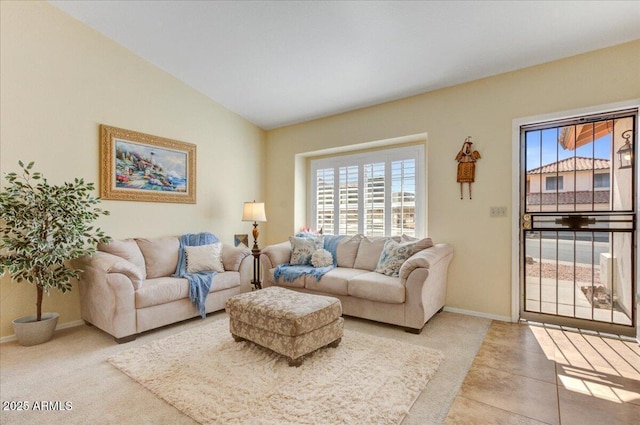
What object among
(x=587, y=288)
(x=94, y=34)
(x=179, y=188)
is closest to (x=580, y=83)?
(x=587, y=288)

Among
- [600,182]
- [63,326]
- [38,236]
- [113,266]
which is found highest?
[600,182]

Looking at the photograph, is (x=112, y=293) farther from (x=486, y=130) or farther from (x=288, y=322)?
(x=486, y=130)

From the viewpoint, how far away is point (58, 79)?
3.17 meters

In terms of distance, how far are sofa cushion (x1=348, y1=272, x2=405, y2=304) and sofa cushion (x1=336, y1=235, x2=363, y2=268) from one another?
671 millimetres

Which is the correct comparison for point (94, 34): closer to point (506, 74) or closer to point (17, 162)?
point (17, 162)

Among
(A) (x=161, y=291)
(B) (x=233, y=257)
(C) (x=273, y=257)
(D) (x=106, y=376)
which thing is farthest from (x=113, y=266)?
(C) (x=273, y=257)

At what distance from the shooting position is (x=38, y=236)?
8.95 ft

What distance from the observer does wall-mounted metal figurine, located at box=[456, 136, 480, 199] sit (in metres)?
3.55

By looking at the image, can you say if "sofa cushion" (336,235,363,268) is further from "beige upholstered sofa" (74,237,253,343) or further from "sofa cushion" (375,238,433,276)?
"beige upholstered sofa" (74,237,253,343)

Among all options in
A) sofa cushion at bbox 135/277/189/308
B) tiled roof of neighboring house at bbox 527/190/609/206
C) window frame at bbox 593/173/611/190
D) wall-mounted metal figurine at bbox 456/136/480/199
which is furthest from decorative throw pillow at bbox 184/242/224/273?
window frame at bbox 593/173/611/190

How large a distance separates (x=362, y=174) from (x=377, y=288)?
212cm

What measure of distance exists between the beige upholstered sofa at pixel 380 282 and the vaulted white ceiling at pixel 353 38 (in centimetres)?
200

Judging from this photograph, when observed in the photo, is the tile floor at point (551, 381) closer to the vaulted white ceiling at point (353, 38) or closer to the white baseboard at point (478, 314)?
the white baseboard at point (478, 314)

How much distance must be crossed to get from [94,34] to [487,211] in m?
4.87
